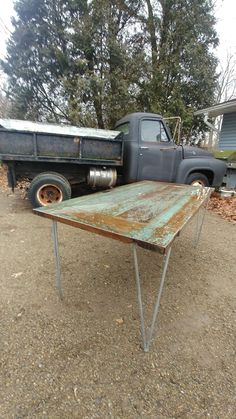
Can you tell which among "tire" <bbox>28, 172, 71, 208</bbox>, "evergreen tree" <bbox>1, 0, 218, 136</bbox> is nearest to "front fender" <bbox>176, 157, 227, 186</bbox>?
"tire" <bbox>28, 172, 71, 208</bbox>

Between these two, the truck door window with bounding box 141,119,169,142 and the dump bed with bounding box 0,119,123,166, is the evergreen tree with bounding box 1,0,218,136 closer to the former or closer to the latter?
the truck door window with bounding box 141,119,169,142

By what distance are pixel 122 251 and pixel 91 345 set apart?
1.64 meters

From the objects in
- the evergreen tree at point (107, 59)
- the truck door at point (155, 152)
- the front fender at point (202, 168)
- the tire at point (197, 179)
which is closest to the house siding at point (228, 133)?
the evergreen tree at point (107, 59)

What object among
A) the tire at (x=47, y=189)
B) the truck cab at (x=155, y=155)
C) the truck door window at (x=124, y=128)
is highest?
the truck door window at (x=124, y=128)

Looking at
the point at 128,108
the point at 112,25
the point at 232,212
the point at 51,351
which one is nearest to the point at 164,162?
the point at 232,212

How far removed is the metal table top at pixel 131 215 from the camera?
149cm

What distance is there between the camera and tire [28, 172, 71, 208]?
4.66 meters

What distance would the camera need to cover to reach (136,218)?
183 centimetres

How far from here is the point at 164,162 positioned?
550 cm

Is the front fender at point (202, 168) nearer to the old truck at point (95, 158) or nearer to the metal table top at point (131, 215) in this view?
the old truck at point (95, 158)

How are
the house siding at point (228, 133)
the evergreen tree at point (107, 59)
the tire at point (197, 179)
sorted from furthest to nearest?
the house siding at point (228, 133)
the evergreen tree at point (107, 59)
the tire at point (197, 179)

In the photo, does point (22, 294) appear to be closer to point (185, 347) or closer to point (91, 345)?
point (91, 345)

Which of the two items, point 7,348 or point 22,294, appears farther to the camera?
point 22,294

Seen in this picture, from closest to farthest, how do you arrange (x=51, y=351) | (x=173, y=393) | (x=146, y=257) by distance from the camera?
1. (x=173, y=393)
2. (x=51, y=351)
3. (x=146, y=257)
